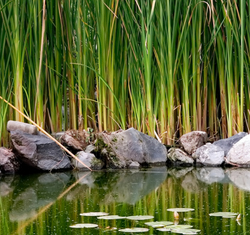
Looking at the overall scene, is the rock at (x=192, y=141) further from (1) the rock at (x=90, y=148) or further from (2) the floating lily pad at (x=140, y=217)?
(2) the floating lily pad at (x=140, y=217)

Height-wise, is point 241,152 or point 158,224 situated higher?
point 241,152

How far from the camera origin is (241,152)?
4.98m

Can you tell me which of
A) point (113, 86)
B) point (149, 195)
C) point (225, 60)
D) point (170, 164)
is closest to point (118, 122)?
point (113, 86)

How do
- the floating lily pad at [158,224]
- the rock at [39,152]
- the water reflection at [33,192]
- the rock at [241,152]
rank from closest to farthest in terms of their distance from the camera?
the floating lily pad at [158,224], the water reflection at [33,192], the rock at [39,152], the rock at [241,152]

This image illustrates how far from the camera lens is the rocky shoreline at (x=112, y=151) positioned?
15.8 feet

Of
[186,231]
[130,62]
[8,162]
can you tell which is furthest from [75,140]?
[186,231]

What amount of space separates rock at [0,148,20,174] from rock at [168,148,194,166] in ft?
4.77

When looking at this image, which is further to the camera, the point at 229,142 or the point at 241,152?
the point at 229,142

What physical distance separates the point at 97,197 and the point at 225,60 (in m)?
2.30

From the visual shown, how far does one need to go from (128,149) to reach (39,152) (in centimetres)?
82

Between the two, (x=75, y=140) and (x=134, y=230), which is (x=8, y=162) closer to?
(x=75, y=140)

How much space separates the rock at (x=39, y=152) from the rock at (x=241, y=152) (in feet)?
4.97

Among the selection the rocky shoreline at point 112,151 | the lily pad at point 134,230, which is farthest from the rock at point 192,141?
the lily pad at point 134,230

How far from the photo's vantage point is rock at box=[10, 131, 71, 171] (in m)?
4.77
